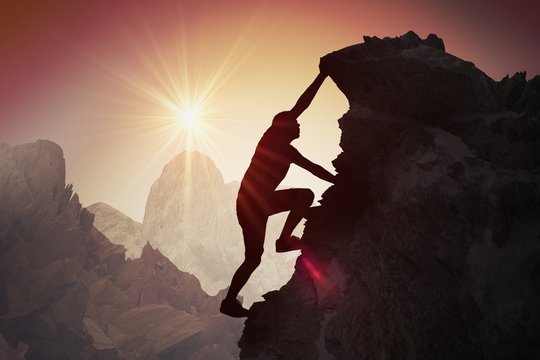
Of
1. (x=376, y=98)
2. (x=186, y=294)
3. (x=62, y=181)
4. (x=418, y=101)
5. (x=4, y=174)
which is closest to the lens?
(x=418, y=101)

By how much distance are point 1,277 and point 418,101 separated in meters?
130

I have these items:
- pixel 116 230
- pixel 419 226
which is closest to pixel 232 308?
pixel 419 226

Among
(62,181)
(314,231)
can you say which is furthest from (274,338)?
(62,181)

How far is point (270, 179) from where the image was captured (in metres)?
8.26

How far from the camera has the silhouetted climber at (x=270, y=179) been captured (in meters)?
8.10

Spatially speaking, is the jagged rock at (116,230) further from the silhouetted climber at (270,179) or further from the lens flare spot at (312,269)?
the silhouetted climber at (270,179)

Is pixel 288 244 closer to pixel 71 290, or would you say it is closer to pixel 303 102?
pixel 303 102

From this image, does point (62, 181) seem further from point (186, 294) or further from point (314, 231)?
point (314, 231)

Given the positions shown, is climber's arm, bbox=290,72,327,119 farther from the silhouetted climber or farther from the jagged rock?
the jagged rock

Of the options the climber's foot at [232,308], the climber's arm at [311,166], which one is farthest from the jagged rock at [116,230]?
the climber's arm at [311,166]

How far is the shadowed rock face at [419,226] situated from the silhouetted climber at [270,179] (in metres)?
1.04

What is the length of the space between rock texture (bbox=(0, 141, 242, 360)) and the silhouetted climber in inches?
4467

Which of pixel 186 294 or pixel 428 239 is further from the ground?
pixel 186 294

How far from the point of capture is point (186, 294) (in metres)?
138
